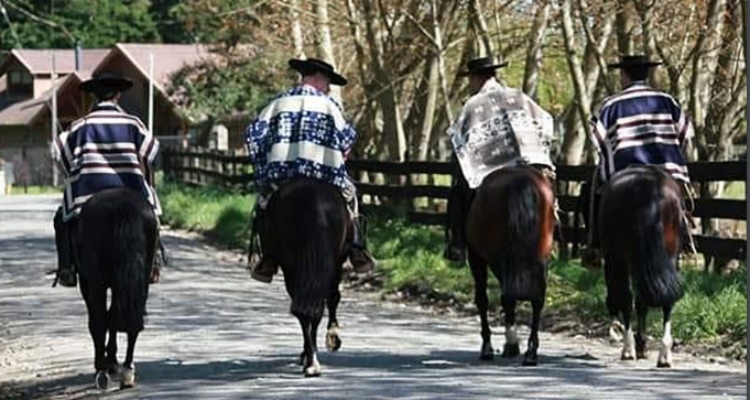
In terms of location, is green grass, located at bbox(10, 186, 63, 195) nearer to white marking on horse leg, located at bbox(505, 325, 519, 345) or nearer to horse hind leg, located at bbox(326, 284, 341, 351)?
horse hind leg, located at bbox(326, 284, 341, 351)

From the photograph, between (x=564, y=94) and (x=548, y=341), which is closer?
(x=548, y=341)

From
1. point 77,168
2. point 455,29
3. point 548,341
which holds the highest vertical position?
point 455,29

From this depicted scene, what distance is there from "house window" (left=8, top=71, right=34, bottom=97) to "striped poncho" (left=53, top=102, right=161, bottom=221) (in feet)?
227

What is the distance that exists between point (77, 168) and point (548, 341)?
4649 millimetres

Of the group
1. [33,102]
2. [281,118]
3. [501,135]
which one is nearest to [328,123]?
[281,118]

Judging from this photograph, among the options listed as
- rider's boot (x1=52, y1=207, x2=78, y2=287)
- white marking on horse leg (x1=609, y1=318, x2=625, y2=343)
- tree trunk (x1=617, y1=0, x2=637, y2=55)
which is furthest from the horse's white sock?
tree trunk (x1=617, y1=0, x2=637, y2=55)

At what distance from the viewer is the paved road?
9773 millimetres

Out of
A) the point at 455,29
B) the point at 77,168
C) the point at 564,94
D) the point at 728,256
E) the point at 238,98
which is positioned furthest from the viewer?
the point at 238,98

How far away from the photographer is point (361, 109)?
31516 mm

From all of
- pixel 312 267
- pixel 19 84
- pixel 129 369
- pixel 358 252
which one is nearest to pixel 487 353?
pixel 358 252

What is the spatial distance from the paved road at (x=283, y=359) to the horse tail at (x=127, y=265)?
49cm

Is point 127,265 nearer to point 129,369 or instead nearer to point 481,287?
point 129,369

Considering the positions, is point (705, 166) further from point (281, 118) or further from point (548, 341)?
point (281, 118)

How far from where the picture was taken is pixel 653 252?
1086cm
